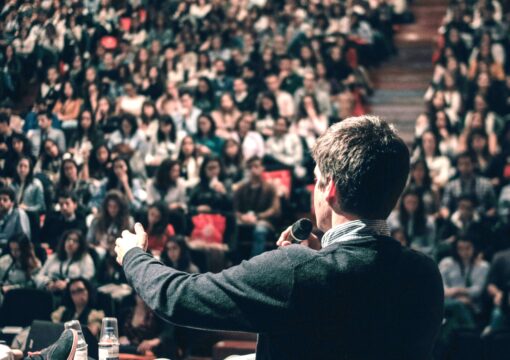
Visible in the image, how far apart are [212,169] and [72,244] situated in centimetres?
202

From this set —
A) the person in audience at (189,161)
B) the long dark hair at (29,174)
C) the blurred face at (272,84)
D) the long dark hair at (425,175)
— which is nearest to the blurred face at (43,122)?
the long dark hair at (29,174)

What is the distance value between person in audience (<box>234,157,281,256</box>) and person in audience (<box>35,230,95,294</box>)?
1.67m

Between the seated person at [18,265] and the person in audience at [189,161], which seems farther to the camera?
the person in audience at [189,161]

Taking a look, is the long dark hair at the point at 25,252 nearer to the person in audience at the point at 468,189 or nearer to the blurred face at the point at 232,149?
the blurred face at the point at 232,149

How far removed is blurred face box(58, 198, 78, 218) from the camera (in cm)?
488

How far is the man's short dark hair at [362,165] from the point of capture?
1.44 meters

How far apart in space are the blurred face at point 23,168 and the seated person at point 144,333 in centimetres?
117

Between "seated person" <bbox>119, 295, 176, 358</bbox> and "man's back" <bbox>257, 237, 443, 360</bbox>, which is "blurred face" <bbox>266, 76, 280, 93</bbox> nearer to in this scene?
"seated person" <bbox>119, 295, 176, 358</bbox>

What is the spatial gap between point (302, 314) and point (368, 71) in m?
8.56

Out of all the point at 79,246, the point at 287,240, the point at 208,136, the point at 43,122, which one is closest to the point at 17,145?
the point at 43,122

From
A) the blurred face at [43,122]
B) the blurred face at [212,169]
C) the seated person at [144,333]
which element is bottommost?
the seated person at [144,333]

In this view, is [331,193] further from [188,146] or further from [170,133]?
[170,133]

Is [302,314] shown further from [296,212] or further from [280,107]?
[280,107]

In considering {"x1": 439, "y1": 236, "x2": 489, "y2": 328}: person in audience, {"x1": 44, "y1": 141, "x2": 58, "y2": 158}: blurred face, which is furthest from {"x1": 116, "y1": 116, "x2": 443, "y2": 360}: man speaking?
{"x1": 439, "y1": 236, "x2": 489, "y2": 328}: person in audience
